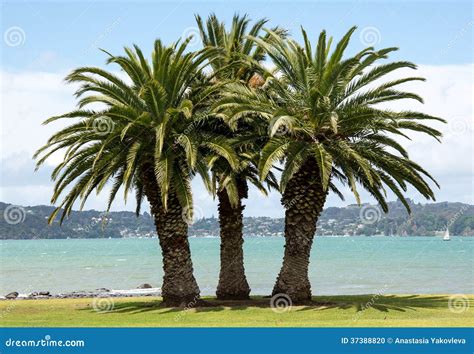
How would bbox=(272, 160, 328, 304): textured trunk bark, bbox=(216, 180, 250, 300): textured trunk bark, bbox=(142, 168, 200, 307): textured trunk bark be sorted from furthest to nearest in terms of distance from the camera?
bbox=(216, 180, 250, 300): textured trunk bark, bbox=(272, 160, 328, 304): textured trunk bark, bbox=(142, 168, 200, 307): textured trunk bark

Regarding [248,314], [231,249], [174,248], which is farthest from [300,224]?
[174,248]

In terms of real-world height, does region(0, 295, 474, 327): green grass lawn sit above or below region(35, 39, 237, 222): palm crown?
below

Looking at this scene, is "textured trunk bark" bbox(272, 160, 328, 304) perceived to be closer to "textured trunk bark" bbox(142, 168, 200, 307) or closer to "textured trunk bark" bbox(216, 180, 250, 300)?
"textured trunk bark" bbox(216, 180, 250, 300)

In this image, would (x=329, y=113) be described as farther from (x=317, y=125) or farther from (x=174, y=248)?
(x=174, y=248)

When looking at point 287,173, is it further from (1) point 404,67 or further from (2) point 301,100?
(1) point 404,67

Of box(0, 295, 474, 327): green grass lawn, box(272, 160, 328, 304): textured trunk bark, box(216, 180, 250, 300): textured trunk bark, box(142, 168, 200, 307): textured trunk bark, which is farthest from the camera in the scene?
box(216, 180, 250, 300): textured trunk bark

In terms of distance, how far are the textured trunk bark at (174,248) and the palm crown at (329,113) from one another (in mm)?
3800

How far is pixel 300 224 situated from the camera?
2811cm

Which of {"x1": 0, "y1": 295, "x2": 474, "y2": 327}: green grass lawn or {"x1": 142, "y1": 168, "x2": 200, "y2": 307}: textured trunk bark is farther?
{"x1": 142, "y1": 168, "x2": 200, "y2": 307}: textured trunk bark

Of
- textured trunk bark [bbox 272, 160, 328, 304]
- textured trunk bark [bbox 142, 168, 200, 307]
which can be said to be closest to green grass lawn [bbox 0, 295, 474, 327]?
textured trunk bark [bbox 142, 168, 200, 307]

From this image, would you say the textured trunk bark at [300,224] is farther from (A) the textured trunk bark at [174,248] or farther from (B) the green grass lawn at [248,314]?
(A) the textured trunk bark at [174,248]

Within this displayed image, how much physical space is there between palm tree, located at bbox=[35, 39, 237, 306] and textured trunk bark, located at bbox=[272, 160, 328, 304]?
2937 mm

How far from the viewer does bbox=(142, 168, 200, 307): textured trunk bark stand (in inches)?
1094

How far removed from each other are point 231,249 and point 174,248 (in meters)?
3.16
